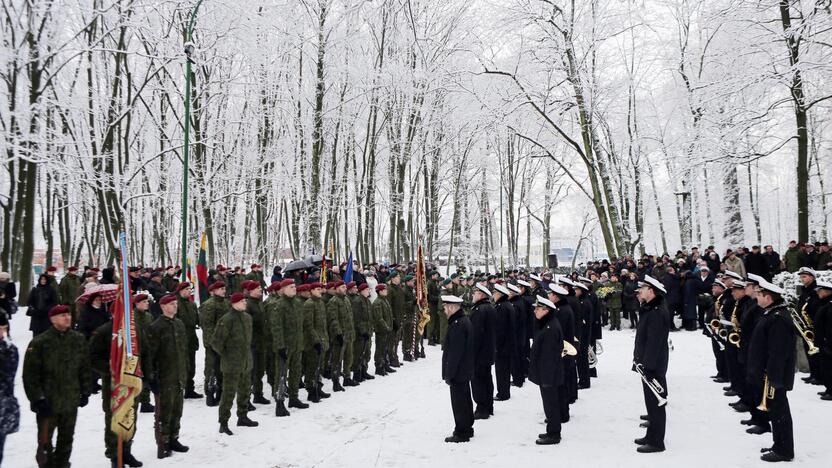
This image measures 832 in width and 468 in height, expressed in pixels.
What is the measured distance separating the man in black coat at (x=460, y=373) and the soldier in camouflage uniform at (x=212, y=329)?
163 inches

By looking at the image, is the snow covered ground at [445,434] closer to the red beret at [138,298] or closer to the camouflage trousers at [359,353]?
the camouflage trousers at [359,353]

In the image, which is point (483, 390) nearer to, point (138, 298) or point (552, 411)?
point (552, 411)

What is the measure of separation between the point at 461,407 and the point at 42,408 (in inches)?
198

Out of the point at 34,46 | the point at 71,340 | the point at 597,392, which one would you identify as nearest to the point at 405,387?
the point at 597,392

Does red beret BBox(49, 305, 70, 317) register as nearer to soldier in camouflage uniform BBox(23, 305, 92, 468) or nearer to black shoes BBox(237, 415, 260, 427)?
soldier in camouflage uniform BBox(23, 305, 92, 468)

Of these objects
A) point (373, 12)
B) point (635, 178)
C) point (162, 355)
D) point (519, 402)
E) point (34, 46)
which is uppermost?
point (373, 12)

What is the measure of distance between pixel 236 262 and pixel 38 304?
36.1 meters

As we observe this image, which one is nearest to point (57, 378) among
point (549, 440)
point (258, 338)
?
point (258, 338)

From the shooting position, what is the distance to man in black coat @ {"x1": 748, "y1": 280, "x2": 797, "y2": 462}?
6652 millimetres

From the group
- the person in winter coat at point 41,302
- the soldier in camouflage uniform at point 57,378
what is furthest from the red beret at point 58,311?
the person in winter coat at point 41,302

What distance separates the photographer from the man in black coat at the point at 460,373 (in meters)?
7.98

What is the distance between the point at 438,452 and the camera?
7547mm

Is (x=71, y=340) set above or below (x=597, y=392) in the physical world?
above

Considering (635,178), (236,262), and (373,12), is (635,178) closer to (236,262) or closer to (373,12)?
(373,12)
